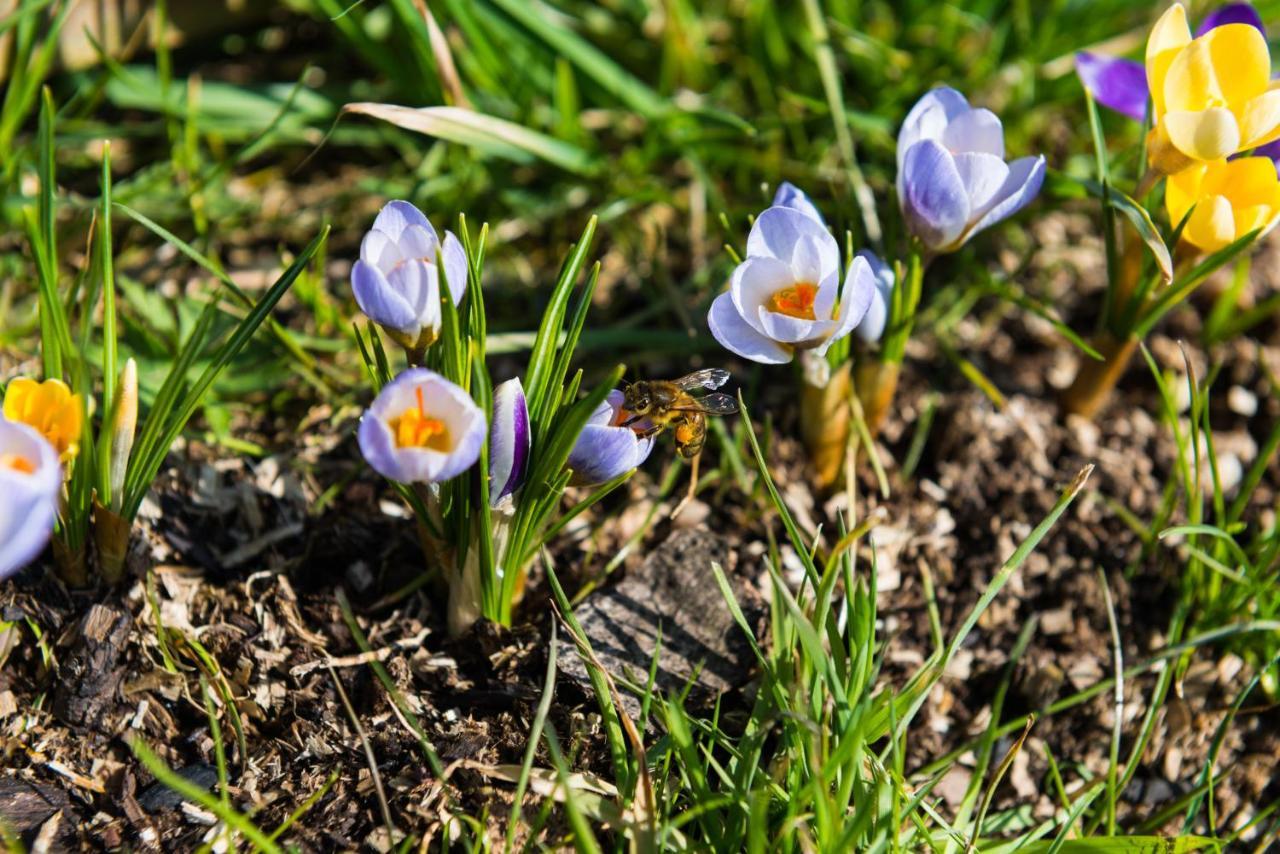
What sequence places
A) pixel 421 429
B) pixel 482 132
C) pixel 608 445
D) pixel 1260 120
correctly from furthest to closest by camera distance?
1. pixel 482 132
2. pixel 1260 120
3. pixel 608 445
4. pixel 421 429

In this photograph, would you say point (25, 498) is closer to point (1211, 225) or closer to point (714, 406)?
point (714, 406)

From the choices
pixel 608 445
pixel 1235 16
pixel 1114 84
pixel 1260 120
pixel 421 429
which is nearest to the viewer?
pixel 421 429

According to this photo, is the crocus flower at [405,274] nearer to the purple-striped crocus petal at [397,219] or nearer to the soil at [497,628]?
the purple-striped crocus petal at [397,219]

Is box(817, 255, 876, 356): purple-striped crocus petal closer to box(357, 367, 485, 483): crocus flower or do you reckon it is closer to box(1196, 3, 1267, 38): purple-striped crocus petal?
box(357, 367, 485, 483): crocus flower

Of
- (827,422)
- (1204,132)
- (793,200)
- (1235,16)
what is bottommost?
(827,422)

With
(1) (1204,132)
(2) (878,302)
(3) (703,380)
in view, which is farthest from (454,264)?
(1) (1204,132)

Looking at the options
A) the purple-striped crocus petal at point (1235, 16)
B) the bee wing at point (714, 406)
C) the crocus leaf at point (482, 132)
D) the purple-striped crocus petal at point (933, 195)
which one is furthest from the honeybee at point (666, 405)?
the purple-striped crocus petal at point (1235, 16)

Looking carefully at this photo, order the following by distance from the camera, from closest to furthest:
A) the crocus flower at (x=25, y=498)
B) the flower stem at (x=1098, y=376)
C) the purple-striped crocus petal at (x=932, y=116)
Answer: the crocus flower at (x=25, y=498), the purple-striped crocus petal at (x=932, y=116), the flower stem at (x=1098, y=376)

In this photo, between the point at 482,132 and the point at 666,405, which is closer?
the point at 666,405
